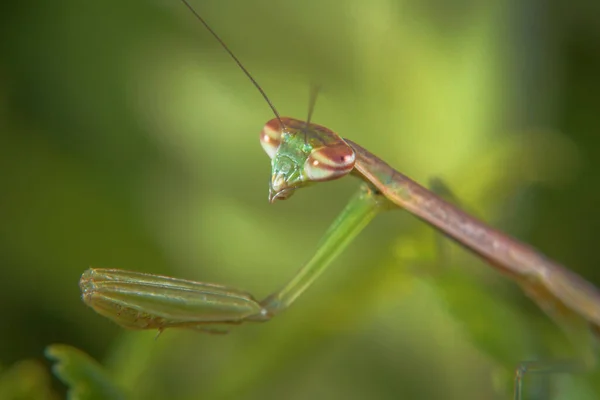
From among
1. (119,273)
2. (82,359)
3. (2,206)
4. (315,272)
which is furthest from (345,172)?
(2,206)

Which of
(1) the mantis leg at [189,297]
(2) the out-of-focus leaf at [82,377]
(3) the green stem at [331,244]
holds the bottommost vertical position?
(2) the out-of-focus leaf at [82,377]

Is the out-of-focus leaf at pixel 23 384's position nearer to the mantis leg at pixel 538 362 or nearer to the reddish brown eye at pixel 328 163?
the reddish brown eye at pixel 328 163

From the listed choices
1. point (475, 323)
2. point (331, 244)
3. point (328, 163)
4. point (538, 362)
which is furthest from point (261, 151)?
point (538, 362)

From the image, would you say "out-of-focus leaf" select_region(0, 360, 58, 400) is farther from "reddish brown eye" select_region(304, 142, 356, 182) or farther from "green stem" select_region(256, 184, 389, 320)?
"reddish brown eye" select_region(304, 142, 356, 182)

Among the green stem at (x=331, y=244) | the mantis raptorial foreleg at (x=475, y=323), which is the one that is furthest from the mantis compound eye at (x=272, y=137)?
the mantis raptorial foreleg at (x=475, y=323)

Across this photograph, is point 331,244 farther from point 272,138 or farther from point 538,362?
point 538,362

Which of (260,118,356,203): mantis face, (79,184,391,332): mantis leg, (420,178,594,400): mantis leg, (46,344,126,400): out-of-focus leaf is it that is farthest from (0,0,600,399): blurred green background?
(46,344,126,400): out-of-focus leaf
